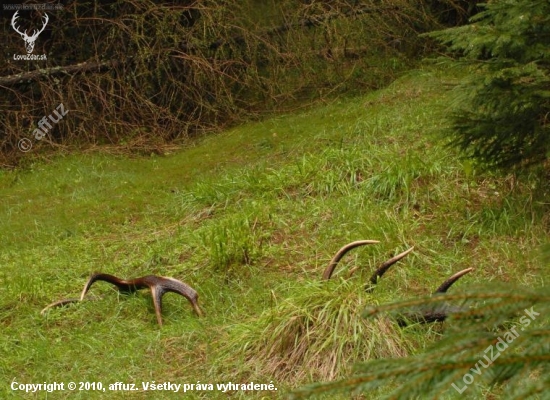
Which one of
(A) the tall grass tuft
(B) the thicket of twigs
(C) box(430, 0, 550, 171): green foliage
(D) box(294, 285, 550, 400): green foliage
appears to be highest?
(D) box(294, 285, 550, 400): green foliage

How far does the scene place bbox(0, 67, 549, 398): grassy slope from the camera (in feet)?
18.1

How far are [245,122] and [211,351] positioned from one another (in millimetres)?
6522

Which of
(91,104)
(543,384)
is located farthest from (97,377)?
(91,104)

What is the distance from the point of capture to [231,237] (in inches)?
268

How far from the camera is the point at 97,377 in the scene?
526cm

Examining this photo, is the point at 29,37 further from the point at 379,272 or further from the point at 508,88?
the point at 379,272

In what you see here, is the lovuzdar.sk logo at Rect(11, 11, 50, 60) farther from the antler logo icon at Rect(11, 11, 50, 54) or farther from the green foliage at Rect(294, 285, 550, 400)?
the green foliage at Rect(294, 285, 550, 400)

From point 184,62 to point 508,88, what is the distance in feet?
19.3

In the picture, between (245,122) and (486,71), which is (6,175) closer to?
(245,122)

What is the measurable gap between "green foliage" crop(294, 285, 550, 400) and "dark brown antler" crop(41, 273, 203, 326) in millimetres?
4078

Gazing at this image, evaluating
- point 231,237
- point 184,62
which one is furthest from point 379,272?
point 184,62

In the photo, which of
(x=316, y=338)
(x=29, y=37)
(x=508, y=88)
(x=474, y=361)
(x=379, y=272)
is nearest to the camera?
(x=474, y=361)

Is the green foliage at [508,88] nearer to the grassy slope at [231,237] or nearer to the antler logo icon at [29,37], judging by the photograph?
the grassy slope at [231,237]

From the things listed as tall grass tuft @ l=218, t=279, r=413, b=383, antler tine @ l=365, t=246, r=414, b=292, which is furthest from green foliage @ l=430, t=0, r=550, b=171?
tall grass tuft @ l=218, t=279, r=413, b=383
